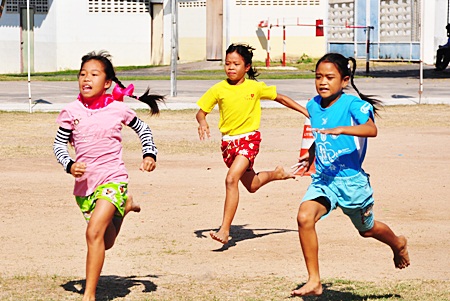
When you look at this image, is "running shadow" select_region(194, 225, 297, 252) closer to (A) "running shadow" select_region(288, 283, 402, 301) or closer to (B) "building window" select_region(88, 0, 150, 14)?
(A) "running shadow" select_region(288, 283, 402, 301)

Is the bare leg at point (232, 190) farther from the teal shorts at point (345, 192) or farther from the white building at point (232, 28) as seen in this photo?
the white building at point (232, 28)

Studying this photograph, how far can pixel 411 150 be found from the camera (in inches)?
563

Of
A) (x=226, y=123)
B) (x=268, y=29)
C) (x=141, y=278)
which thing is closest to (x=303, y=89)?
(x=268, y=29)

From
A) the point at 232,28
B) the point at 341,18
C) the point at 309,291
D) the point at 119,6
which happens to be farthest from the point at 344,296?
the point at 341,18

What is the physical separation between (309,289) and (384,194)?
16.0ft

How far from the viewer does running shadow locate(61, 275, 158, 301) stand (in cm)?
639

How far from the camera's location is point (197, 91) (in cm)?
2559

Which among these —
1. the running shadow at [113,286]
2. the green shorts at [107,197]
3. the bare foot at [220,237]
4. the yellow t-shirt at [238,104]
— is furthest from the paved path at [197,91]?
the green shorts at [107,197]

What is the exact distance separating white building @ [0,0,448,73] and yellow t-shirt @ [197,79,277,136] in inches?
1195

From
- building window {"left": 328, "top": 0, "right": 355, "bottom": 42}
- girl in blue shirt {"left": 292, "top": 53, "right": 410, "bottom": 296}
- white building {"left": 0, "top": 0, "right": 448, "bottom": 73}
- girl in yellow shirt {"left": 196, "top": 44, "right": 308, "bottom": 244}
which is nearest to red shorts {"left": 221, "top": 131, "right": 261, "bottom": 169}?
girl in yellow shirt {"left": 196, "top": 44, "right": 308, "bottom": 244}

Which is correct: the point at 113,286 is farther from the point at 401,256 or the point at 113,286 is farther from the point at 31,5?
the point at 31,5

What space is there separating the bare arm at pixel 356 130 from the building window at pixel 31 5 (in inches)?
1305

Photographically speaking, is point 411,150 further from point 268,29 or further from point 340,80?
point 268,29

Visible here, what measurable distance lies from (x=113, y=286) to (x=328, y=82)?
196 centimetres
